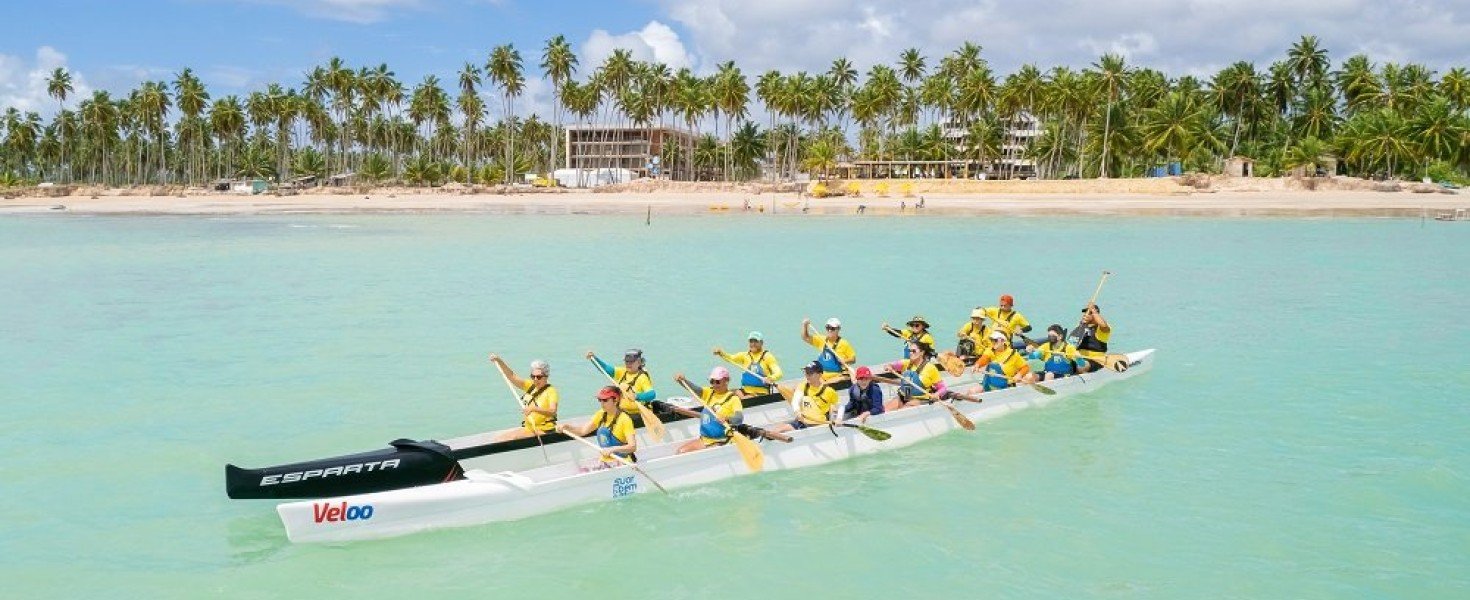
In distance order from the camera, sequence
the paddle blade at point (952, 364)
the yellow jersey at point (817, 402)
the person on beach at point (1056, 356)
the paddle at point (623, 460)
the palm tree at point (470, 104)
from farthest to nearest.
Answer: the palm tree at point (470, 104), the person on beach at point (1056, 356), the paddle blade at point (952, 364), the yellow jersey at point (817, 402), the paddle at point (623, 460)

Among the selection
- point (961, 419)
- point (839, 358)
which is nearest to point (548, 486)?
point (839, 358)

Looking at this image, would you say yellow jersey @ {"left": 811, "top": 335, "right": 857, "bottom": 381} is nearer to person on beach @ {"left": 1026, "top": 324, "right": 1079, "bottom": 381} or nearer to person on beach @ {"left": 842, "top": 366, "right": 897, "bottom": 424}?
person on beach @ {"left": 842, "top": 366, "right": 897, "bottom": 424}

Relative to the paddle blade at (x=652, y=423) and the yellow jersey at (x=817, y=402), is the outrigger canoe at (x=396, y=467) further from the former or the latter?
the yellow jersey at (x=817, y=402)

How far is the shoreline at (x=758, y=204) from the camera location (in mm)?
64562

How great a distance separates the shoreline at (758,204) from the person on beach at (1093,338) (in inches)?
1970

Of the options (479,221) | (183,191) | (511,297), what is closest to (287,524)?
(511,297)

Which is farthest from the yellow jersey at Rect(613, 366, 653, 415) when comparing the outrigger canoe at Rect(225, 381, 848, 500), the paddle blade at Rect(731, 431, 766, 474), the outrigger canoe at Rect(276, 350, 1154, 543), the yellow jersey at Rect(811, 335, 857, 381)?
the yellow jersey at Rect(811, 335, 857, 381)

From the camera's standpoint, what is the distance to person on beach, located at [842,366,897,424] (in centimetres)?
1366

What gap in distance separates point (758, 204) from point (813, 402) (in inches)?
2607

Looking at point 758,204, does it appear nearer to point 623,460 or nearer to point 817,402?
point 817,402

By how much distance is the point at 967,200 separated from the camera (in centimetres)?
7650

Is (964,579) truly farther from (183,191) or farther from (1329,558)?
(183,191)

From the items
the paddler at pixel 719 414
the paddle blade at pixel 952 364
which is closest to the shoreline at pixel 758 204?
the paddle blade at pixel 952 364

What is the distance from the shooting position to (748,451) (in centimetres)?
1234
